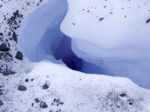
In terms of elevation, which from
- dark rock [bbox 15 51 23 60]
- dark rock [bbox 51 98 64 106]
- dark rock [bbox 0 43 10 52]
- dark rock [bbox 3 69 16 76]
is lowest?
dark rock [bbox 51 98 64 106]

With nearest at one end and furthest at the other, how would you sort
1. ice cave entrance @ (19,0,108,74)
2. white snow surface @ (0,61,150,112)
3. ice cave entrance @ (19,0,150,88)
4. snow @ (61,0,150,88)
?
white snow surface @ (0,61,150,112) → snow @ (61,0,150,88) → ice cave entrance @ (19,0,150,88) → ice cave entrance @ (19,0,108,74)

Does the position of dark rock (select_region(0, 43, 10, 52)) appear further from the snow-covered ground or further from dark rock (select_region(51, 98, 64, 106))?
dark rock (select_region(51, 98, 64, 106))

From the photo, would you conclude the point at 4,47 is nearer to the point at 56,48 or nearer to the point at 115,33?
the point at 56,48

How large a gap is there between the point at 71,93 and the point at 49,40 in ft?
2.37

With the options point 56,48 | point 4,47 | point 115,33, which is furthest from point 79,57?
point 4,47

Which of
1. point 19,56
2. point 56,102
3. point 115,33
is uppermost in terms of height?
point 115,33

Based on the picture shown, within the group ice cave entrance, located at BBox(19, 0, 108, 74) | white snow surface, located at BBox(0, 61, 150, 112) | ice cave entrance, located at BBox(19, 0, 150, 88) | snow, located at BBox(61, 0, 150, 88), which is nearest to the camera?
white snow surface, located at BBox(0, 61, 150, 112)

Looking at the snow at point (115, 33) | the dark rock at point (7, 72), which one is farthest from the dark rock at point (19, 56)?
the snow at point (115, 33)

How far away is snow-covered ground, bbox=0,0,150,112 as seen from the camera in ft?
7.11

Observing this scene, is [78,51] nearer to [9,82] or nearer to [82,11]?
[82,11]

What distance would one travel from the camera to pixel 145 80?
7.86 ft

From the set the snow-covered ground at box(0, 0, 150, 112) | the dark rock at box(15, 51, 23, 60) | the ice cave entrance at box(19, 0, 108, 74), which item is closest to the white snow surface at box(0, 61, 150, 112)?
the snow-covered ground at box(0, 0, 150, 112)

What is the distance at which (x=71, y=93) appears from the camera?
2197 millimetres

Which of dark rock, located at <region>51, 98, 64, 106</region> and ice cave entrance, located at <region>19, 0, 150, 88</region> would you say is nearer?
dark rock, located at <region>51, 98, 64, 106</region>
